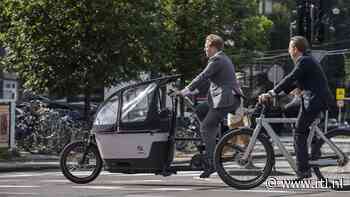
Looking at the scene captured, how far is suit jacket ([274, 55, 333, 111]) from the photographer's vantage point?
32.7 feet

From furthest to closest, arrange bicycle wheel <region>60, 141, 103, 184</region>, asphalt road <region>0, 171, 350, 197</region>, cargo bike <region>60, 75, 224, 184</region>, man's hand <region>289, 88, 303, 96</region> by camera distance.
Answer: bicycle wheel <region>60, 141, 103, 184</region>
cargo bike <region>60, 75, 224, 184</region>
man's hand <region>289, 88, 303, 96</region>
asphalt road <region>0, 171, 350, 197</region>

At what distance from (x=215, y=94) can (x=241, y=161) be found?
99 centimetres

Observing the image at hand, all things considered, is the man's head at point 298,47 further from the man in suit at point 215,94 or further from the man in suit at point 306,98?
the man in suit at point 215,94

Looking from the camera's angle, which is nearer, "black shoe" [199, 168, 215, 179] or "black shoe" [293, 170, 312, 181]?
"black shoe" [293, 170, 312, 181]

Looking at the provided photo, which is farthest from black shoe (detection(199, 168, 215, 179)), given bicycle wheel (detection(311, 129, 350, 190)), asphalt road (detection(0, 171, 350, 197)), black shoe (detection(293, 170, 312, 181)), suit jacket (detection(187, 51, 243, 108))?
bicycle wheel (detection(311, 129, 350, 190))

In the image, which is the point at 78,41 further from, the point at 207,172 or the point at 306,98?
the point at 306,98

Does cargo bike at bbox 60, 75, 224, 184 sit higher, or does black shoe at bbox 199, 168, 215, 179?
cargo bike at bbox 60, 75, 224, 184

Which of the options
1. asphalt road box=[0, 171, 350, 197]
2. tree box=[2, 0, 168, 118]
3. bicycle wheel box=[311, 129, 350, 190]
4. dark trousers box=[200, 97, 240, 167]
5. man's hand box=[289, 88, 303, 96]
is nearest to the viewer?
asphalt road box=[0, 171, 350, 197]

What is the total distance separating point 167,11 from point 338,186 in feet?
66.0

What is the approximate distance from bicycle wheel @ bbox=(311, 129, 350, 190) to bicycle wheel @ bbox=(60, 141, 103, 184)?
123 inches

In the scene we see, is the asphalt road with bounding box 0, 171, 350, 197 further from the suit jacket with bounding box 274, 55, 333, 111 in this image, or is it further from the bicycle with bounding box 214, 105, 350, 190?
the suit jacket with bounding box 274, 55, 333, 111

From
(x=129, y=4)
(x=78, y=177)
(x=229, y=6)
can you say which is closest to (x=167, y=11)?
(x=229, y=6)

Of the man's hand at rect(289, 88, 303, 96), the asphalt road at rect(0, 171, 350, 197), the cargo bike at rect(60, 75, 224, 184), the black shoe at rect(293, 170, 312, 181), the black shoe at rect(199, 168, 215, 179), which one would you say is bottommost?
the asphalt road at rect(0, 171, 350, 197)

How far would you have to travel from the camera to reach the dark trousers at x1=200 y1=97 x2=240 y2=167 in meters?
10.7
